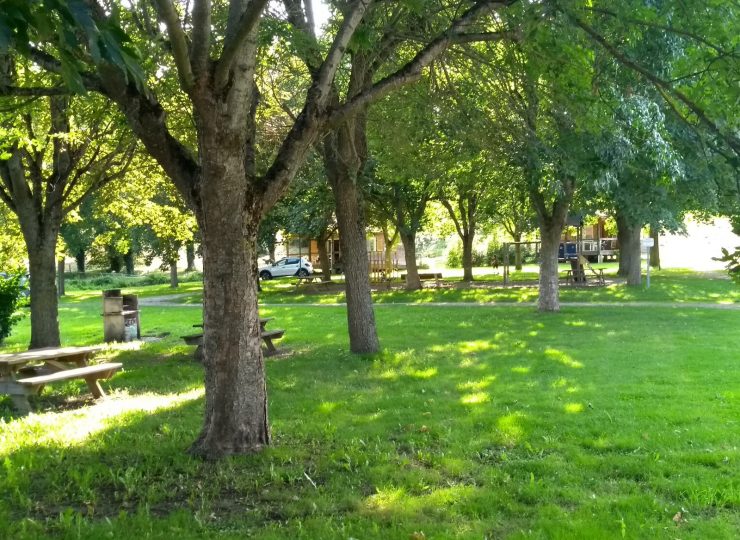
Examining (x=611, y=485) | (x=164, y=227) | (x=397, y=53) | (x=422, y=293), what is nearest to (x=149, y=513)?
(x=611, y=485)

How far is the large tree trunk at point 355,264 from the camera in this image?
424 inches

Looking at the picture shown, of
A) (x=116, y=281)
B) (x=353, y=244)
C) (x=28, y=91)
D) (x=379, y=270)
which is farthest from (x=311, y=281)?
(x=28, y=91)

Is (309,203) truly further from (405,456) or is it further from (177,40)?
(177,40)

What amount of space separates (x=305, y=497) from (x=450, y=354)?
659 centimetres

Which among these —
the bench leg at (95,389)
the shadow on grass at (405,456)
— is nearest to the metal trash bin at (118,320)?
the shadow on grass at (405,456)

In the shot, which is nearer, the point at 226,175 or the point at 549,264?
the point at 226,175

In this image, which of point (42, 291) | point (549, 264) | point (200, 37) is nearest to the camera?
point (200, 37)

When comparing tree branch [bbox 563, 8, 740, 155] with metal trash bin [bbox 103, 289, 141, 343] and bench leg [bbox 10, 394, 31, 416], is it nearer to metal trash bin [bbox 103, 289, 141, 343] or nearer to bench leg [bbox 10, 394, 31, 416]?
bench leg [bbox 10, 394, 31, 416]

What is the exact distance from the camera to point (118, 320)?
48.3 ft

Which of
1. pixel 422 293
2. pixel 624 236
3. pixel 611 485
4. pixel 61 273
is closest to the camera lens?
pixel 611 485

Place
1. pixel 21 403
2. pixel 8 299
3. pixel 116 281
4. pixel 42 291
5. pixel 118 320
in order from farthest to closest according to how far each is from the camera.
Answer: pixel 116 281 < pixel 8 299 < pixel 118 320 < pixel 42 291 < pixel 21 403

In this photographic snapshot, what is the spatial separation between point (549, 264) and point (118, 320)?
1027cm

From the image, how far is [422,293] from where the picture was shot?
2516 centimetres

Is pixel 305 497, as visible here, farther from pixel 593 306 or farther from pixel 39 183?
pixel 593 306
